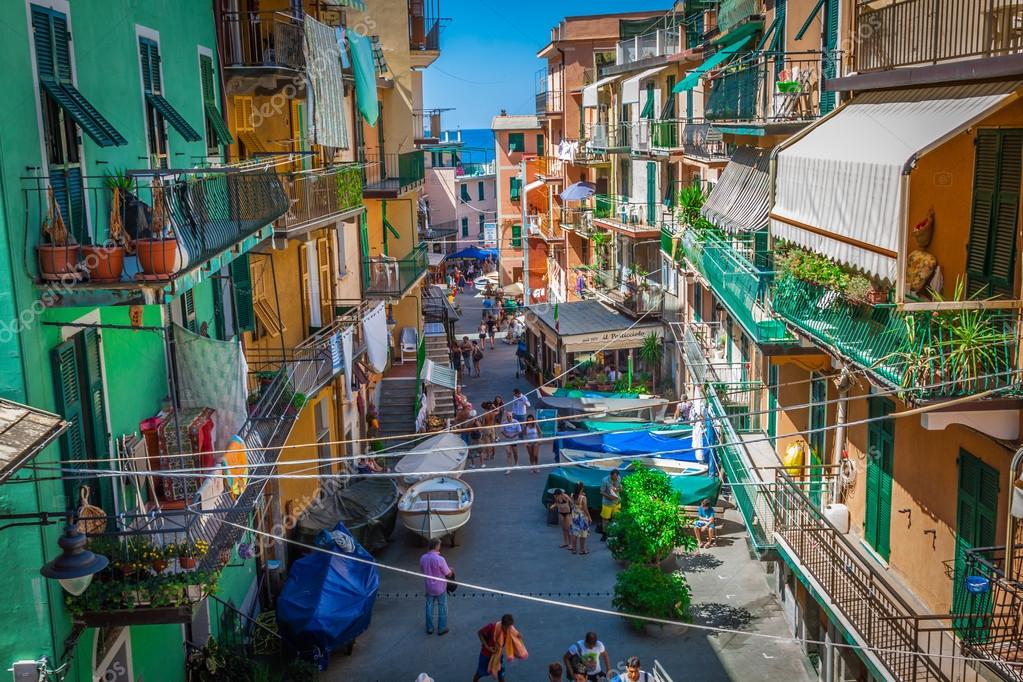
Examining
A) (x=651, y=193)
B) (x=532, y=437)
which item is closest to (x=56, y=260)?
(x=532, y=437)

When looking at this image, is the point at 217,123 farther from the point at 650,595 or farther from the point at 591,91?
the point at 591,91

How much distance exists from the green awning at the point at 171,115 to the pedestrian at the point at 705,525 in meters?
14.3

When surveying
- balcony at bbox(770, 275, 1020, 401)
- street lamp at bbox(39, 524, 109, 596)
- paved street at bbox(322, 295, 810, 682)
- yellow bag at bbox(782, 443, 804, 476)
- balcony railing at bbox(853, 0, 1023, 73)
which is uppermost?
balcony railing at bbox(853, 0, 1023, 73)

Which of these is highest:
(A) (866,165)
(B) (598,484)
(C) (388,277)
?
(A) (866,165)

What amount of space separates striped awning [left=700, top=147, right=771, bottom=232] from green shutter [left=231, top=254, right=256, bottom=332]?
8.81 metres

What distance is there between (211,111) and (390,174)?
1836 centimetres

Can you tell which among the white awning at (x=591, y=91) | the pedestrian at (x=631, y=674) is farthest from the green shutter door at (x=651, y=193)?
the pedestrian at (x=631, y=674)

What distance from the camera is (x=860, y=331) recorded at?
13094mm

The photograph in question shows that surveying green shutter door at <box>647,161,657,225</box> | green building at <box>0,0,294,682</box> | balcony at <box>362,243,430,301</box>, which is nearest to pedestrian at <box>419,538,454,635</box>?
green building at <box>0,0,294,682</box>

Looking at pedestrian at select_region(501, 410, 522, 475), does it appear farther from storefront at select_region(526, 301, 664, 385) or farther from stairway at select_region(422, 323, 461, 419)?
storefront at select_region(526, 301, 664, 385)

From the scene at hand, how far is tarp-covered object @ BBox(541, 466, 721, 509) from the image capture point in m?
24.6

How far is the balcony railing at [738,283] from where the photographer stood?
55.8 feet

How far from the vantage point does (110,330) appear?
12.8 meters

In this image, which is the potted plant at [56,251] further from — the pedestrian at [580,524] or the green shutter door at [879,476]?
the pedestrian at [580,524]
